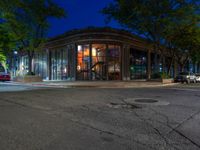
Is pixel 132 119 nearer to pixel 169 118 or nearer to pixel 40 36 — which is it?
pixel 169 118

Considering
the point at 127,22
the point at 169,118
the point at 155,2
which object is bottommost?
the point at 169,118

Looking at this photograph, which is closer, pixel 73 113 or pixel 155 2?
pixel 73 113

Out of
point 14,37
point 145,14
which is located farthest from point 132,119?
point 14,37

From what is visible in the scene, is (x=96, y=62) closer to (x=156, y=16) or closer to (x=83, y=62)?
(x=83, y=62)

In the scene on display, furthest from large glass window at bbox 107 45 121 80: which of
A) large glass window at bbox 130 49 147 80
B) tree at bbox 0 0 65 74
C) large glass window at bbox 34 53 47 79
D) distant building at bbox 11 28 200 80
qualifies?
large glass window at bbox 34 53 47 79

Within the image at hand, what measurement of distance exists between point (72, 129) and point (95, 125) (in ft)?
2.28

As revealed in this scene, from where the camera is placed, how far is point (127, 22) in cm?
2908

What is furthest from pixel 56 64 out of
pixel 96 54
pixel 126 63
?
pixel 126 63

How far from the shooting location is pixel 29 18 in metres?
30.1

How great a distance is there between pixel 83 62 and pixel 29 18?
33.5ft

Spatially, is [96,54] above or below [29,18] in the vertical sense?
below

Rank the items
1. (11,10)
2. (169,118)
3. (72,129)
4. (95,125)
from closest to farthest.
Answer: (72,129), (95,125), (169,118), (11,10)

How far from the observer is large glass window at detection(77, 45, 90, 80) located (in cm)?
3328

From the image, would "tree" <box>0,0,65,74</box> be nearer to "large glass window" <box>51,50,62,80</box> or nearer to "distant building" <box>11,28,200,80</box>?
"distant building" <box>11,28,200,80</box>
